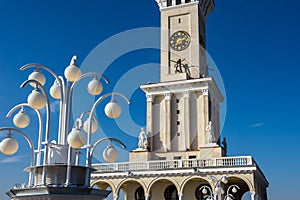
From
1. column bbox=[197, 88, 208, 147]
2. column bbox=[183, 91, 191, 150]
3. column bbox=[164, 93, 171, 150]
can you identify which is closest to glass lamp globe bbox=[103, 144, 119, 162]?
column bbox=[197, 88, 208, 147]

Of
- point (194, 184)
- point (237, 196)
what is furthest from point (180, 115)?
point (237, 196)

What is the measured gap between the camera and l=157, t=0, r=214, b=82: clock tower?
4272 centimetres

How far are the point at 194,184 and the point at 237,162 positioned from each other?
490 centimetres

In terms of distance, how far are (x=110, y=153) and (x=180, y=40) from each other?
110 feet

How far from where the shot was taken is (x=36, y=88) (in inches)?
437

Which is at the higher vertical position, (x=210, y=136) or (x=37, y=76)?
(x=210, y=136)

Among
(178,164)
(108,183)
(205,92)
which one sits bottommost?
→ (108,183)

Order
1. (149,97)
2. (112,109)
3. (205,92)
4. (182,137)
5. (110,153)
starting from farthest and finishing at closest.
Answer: (149,97)
(205,92)
(182,137)
(110,153)
(112,109)

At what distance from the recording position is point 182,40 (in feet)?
145

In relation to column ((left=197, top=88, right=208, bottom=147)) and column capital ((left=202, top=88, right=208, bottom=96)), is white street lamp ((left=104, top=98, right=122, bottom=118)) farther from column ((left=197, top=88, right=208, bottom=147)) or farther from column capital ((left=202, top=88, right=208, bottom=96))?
column capital ((left=202, top=88, right=208, bottom=96))

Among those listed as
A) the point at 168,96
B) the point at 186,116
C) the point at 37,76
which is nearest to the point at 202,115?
the point at 186,116

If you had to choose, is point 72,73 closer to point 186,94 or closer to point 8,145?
point 8,145

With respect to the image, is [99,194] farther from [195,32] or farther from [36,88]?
[195,32]

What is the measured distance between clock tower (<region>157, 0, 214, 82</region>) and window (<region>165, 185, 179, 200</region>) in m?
11.2
